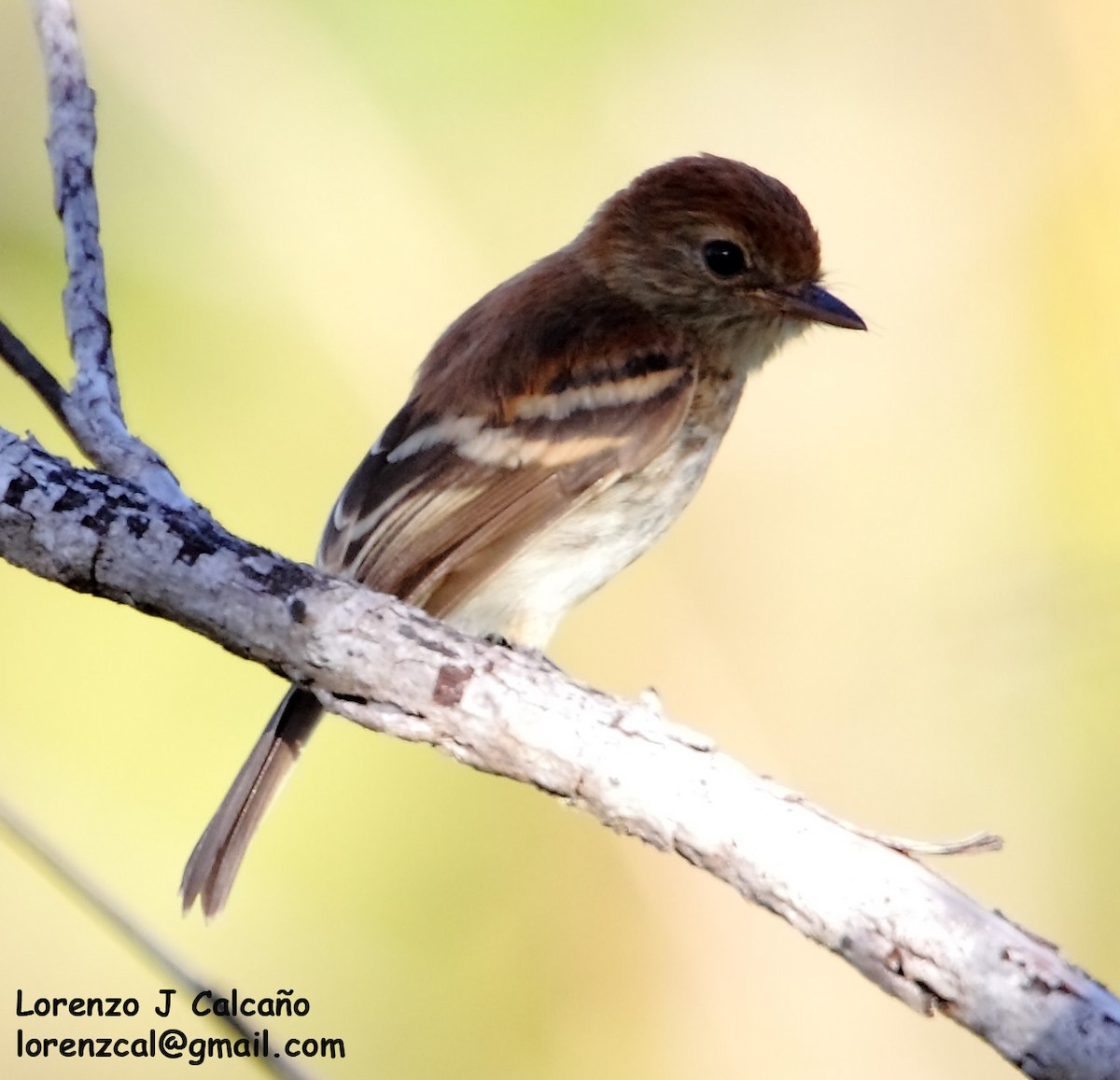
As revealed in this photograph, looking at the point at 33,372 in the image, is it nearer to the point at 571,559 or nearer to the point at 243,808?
the point at 243,808

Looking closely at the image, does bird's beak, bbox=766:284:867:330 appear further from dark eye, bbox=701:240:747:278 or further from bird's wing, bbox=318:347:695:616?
bird's wing, bbox=318:347:695:616

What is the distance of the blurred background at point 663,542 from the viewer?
366 centimetres

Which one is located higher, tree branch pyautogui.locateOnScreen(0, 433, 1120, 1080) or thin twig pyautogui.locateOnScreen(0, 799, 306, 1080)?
tree branch pyautogui.locateOnScreen(0, 433, 1120, 1080)

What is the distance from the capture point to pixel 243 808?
2.91m

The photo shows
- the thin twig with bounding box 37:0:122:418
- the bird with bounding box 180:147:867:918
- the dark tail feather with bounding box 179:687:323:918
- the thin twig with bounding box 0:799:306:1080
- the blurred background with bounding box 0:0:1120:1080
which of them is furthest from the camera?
the blurred background with bounding box 0:0:1120:1080

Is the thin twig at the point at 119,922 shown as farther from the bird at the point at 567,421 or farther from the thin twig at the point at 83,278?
the bird at the point at 567,421

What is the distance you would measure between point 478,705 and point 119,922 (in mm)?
609

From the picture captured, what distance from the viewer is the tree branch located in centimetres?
203

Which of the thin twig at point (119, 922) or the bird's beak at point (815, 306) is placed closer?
the thin twig at point (119, 922)

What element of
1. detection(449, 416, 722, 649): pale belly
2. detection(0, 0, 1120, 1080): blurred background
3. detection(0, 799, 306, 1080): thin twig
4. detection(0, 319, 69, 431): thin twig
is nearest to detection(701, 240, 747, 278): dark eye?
detection(0, 0, 1120, 1080): blurred background

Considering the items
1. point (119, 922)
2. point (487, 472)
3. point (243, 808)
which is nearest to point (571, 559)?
point (487, 472)

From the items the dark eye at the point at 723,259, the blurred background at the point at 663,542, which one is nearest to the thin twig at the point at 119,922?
the blurred background at the point at 663,542

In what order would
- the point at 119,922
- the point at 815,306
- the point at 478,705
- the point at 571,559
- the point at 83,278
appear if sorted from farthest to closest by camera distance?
1. the point at 815,306
2. the point at 571,559
3. the point at 83,278
4. the point at 478,705
5. the point at 119,922

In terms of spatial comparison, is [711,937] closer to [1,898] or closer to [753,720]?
[753,720]
